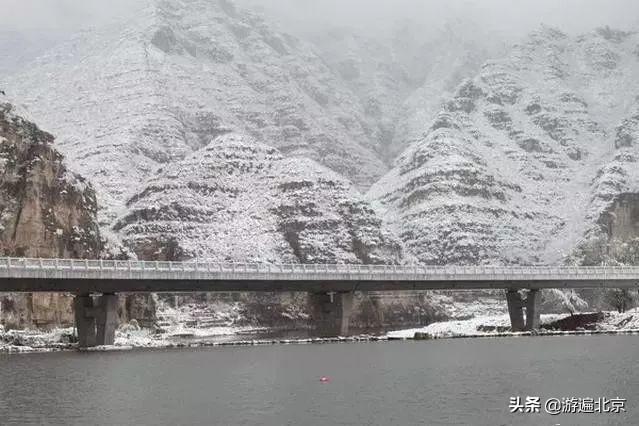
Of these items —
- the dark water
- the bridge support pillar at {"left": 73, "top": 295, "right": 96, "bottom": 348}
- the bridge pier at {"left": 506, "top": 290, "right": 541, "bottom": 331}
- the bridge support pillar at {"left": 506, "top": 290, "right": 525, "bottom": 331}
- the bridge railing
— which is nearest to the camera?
the dark water

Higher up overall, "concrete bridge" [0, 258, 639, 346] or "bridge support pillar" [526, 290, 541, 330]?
"concrete bridge" [0, 258, 639, 346]

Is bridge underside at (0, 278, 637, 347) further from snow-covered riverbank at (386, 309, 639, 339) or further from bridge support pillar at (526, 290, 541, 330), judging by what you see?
snow-covered riverbank at (386, 309, 639, 339)

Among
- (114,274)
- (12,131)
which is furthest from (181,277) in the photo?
(12,131)

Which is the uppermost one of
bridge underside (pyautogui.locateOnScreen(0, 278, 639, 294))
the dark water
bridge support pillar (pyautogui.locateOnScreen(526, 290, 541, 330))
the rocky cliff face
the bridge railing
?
the rocky cliff face

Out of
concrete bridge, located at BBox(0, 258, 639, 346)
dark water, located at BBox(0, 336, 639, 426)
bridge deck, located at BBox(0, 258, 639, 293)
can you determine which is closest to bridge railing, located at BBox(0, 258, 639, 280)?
bridge deck, located at BBox(0, 258, 639, 293)

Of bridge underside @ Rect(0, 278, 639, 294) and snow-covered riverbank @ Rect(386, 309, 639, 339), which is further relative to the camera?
snow-covered riverbank @ Rect(386, 309, 639, 339)

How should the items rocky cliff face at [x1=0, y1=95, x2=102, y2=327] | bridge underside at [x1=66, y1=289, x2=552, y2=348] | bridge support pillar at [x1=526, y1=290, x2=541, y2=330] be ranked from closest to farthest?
bridge underside at [x1=66, y1=289, x2=552, y2=348]
rocky cliff face at [x1=0, y1=95, x2=102, y2=327]
bridge support pillar at [x1=526, y1=290, x2=541, y2=330]

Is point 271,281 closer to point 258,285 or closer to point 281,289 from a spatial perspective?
point 258,285

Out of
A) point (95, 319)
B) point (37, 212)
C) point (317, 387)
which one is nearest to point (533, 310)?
point (95, 319)
